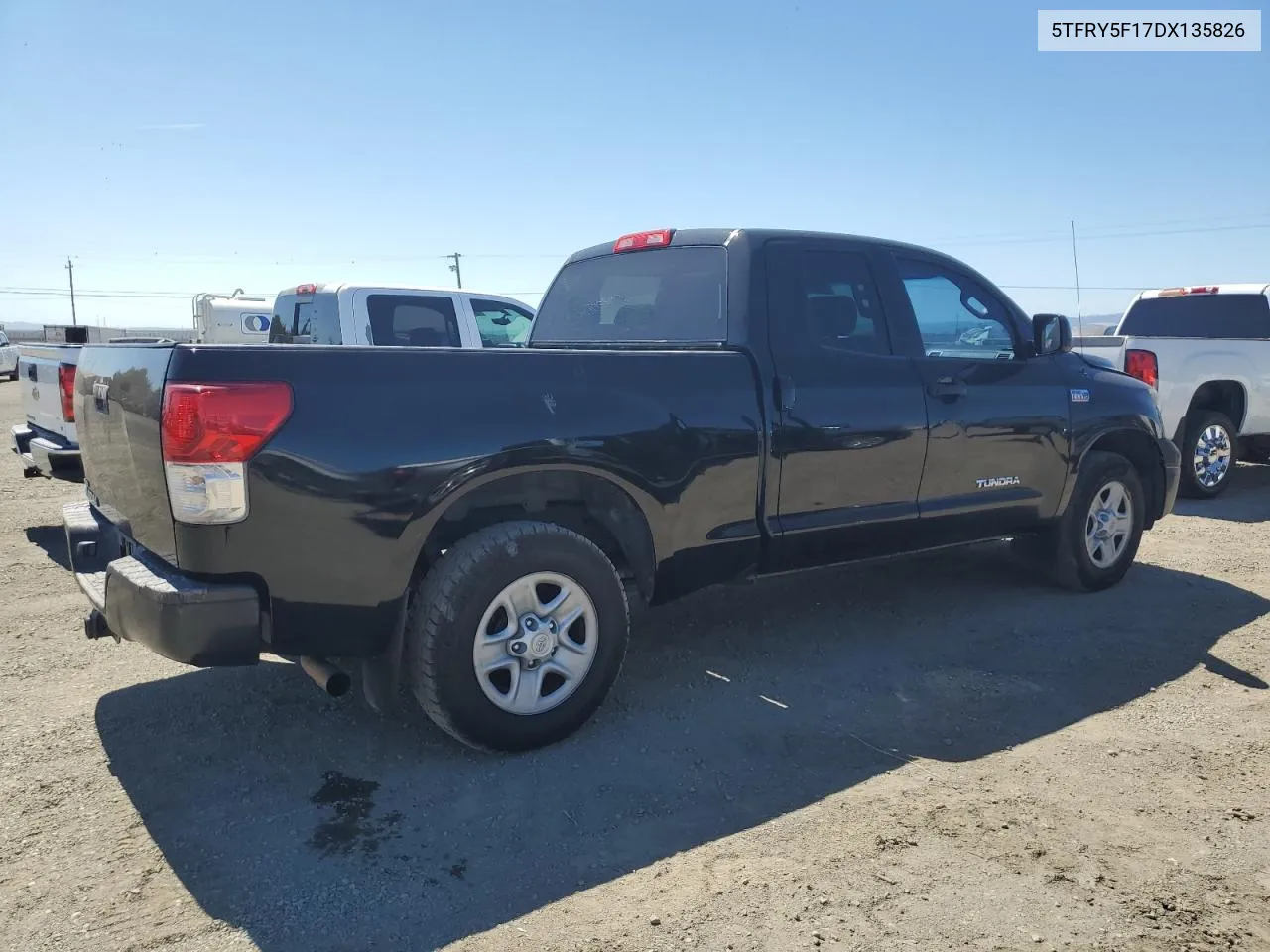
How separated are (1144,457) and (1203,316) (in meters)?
4.83

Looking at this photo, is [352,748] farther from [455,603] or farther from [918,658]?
[918,658]

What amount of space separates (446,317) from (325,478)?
22.2 ft

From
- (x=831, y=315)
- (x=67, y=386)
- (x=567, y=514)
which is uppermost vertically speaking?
(x=831, y=315)

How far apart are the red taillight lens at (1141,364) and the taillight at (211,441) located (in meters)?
8.04

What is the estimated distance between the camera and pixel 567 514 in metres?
3.92

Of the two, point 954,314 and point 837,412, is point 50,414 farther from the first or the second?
point 954,314

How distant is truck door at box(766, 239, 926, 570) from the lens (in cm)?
428

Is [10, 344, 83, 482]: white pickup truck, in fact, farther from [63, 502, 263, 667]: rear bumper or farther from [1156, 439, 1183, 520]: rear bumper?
[1156, 439, 1183, 520]: rear bumper

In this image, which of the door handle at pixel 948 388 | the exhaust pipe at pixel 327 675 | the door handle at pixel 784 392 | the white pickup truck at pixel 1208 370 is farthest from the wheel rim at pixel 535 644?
the white pickup truck at pixel 1208 370

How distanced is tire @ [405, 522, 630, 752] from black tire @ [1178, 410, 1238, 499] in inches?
294

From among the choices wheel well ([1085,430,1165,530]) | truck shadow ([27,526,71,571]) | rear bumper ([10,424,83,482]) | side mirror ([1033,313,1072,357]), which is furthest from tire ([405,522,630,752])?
rear bumper ([10,424,83,482])

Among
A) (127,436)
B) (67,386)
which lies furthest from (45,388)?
(127,436)

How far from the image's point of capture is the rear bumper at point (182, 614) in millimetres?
3004

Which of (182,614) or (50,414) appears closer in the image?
(182,614)
